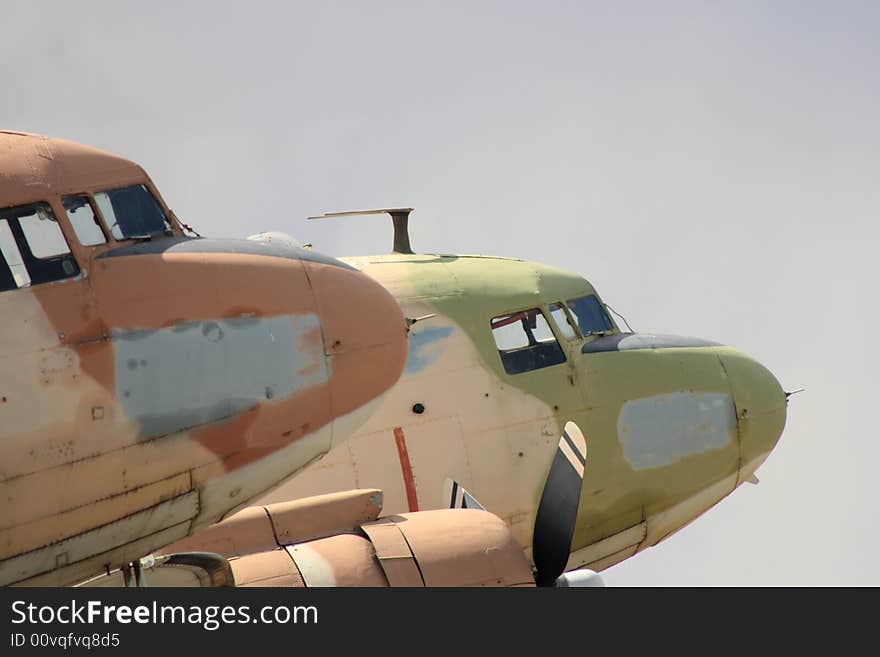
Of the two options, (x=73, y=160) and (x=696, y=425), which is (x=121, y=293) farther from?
(x=696, y=425)

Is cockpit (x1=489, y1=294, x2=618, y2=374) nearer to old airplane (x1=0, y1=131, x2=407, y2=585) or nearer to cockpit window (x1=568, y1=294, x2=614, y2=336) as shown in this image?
cockpit window (x1=568, y1=294, x2=614, y2=336)

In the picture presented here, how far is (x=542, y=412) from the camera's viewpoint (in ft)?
74.0

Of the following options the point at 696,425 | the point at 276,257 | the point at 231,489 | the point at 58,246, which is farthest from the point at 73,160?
the point at 696,425

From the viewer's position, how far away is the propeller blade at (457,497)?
2095 centimetres

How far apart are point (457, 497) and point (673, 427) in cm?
398

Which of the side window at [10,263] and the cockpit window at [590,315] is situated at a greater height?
the side window at [10,263]

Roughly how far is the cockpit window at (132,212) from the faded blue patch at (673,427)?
9.94m

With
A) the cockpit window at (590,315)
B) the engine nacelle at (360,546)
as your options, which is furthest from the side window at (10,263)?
the cockpit window at (590,315)

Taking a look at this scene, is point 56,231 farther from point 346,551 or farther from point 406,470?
point 406,470

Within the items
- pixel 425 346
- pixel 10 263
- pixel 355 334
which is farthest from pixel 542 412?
pixel 10 263

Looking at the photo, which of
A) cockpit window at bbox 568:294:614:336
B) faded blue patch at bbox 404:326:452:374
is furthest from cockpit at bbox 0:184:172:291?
cockpit window at bbox 568:294:614:336

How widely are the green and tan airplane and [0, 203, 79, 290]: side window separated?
8349 millimetres

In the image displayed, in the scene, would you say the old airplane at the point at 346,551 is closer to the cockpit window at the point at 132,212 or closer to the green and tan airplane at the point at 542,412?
the green and tan airplane at the point at 542,412
